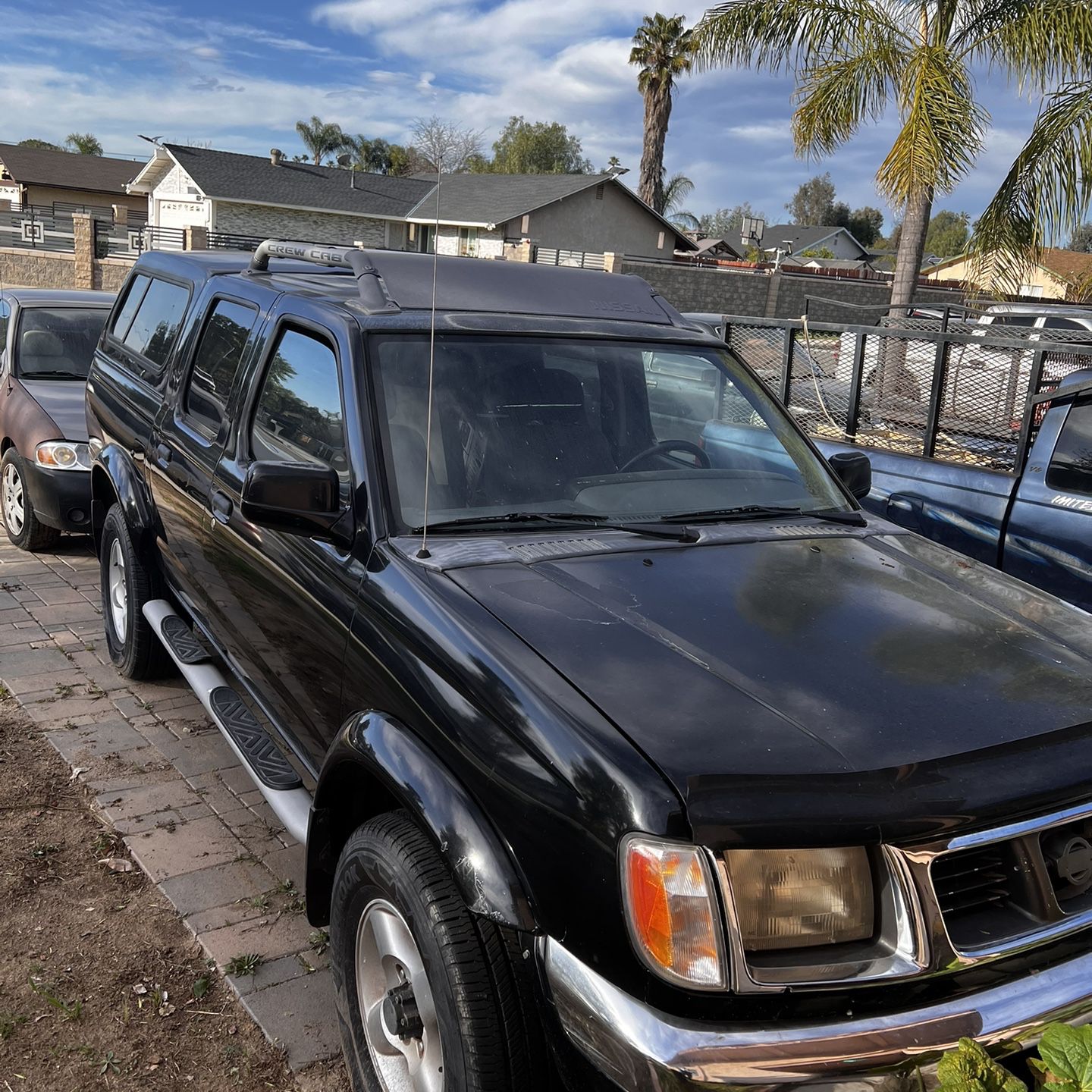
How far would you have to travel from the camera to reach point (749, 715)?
2096 mm

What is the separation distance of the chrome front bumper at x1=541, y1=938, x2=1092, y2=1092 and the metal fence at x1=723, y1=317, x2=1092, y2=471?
350cm

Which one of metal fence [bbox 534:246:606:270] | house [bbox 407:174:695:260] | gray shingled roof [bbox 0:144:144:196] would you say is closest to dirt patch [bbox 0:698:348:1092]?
metal fence [bbox 534:246:606:270]

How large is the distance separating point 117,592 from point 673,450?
3221 mm

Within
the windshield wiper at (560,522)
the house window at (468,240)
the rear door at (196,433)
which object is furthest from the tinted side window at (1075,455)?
the house window at (468,240)

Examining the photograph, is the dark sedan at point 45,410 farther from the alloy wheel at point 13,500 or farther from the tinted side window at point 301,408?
the tinted side window at point 301,408

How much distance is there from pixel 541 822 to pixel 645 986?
341 mm

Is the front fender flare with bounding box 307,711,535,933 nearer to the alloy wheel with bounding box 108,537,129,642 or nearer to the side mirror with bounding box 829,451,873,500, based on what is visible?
the side mirror with bounding box 829,451,873,500

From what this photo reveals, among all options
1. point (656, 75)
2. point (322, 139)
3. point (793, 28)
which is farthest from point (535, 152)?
point (793, 28)

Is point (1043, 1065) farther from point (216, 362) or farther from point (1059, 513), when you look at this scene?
point (216, 362)

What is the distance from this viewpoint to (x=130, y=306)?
18.7 feet

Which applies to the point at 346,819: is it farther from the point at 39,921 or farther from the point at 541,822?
the point at 39,921

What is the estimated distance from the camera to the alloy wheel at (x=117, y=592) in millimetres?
5250

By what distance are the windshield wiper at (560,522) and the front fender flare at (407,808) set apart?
59cm

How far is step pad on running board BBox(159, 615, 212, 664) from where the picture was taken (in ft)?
14.0
